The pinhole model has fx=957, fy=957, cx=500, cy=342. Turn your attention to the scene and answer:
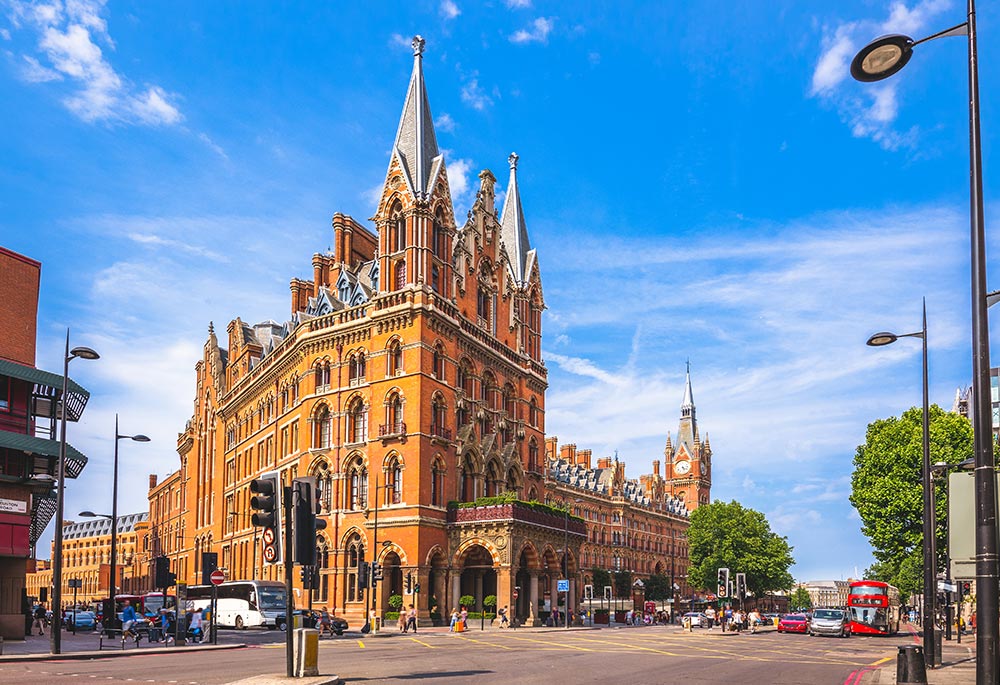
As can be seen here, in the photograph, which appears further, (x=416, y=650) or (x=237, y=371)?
(x=237, y=371)

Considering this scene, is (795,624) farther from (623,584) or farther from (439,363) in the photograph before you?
(623,584)

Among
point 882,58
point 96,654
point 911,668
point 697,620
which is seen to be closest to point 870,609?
point 697,620

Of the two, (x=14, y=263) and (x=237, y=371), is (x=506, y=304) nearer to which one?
(x=237, y=371)

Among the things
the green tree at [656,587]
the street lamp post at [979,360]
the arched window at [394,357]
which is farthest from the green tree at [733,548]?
the street lamp post at [979,360]

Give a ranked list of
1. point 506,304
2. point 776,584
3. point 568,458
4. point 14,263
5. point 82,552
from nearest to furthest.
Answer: point 14,263
point 506,304
point 776,584
point 568,458
point 82,552

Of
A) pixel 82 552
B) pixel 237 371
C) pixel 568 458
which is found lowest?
pixel 82 552

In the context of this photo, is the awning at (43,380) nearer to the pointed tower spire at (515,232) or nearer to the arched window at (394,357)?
the arched window at (394,357)

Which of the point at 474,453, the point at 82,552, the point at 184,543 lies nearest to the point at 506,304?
the point at 474,453

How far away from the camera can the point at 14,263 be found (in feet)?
131

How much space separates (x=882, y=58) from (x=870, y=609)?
50.8m

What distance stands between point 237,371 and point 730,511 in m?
52.6

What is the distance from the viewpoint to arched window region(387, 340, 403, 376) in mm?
57844

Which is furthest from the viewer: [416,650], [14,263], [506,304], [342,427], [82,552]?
[82,552]

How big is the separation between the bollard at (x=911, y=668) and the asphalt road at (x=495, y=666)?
209cm
